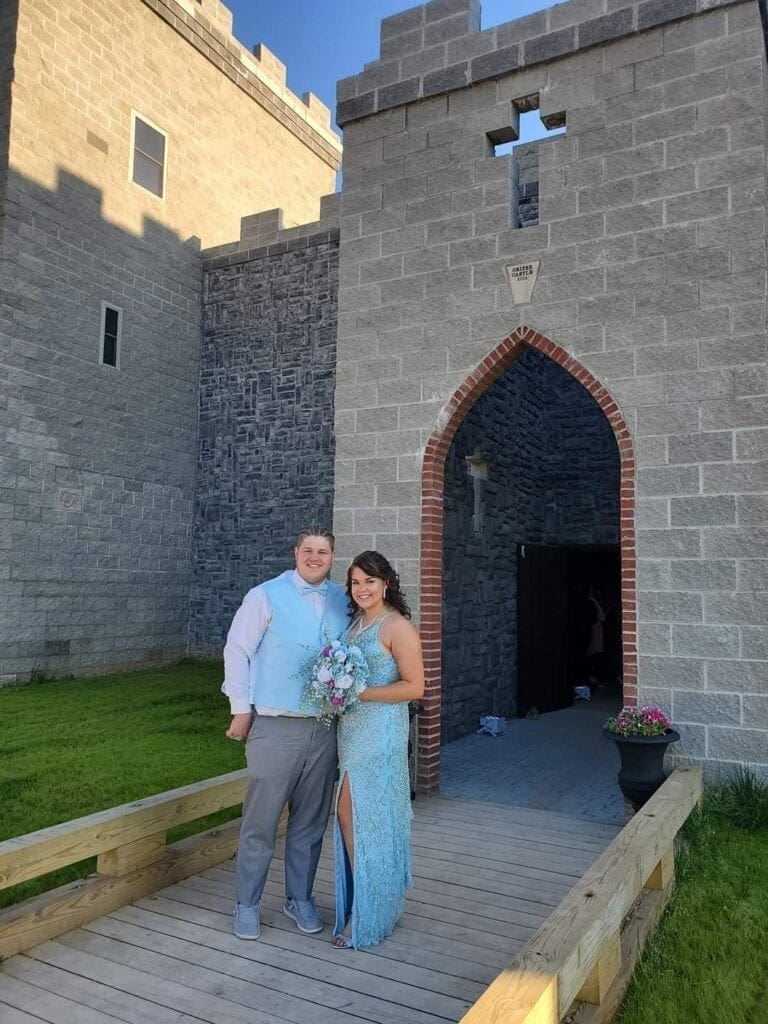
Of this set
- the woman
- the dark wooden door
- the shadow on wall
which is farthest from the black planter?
the shadow on wall

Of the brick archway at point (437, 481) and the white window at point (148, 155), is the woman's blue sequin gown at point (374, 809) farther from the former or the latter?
the white window at point (148, 155)

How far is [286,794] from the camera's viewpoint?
3617 mm

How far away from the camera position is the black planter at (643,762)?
506 centimetres

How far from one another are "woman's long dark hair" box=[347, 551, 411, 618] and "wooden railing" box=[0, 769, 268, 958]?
153 centimetres

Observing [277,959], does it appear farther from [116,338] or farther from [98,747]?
[116,338]

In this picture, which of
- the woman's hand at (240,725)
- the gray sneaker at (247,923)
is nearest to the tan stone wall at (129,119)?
the woman's hand at (240,725)

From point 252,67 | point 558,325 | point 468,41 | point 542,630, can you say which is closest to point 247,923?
point 558,325

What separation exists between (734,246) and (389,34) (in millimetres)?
3629

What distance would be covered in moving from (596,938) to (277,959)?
4.75 feet

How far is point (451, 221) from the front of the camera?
652 centimetres

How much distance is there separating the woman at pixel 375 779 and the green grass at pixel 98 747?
1875 mm

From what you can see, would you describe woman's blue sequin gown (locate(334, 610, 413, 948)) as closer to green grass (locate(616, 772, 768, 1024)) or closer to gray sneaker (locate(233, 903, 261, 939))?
gray sneaker (locate(233, 903, 261, 939))

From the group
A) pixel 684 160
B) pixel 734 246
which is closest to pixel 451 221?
pixel 684 160

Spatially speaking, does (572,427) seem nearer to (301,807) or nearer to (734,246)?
(734,246)
